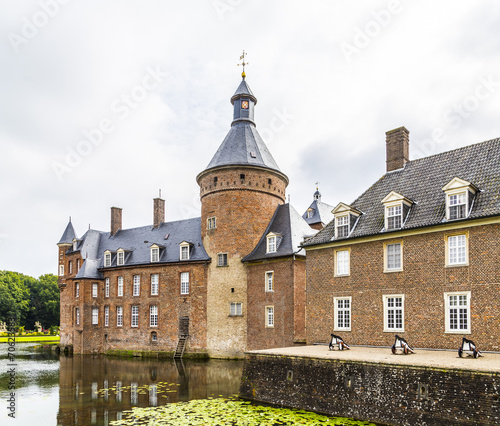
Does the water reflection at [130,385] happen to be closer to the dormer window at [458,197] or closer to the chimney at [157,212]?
the dormer window at [458,197]

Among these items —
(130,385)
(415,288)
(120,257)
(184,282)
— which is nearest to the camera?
(415,288)

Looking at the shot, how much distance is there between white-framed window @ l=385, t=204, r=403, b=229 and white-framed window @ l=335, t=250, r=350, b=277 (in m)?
2.38

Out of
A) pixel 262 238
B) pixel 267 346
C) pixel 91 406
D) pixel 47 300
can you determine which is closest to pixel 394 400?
pixel 91 406

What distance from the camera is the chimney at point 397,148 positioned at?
70.1 feet

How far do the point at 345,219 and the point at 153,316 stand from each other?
19.5 m

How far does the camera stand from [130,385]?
65.1 feet

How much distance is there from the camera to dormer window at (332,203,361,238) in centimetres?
2016

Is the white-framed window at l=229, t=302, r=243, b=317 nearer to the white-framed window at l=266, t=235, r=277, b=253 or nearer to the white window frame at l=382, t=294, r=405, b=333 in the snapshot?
the white-framed window at l=266, t=235, r=277, b=253

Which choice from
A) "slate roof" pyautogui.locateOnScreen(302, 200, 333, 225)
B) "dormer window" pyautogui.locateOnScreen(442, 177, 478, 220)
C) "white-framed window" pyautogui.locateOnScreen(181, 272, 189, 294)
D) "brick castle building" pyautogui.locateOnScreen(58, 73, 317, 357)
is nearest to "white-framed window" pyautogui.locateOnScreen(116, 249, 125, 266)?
"brick castle building" pyautogui.locateOnScreen(58, 73, 317, 357)

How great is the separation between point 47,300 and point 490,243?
7145cm

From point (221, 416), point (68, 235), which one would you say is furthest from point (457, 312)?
point (68, 235)

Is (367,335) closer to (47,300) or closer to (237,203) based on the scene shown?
(237,203)

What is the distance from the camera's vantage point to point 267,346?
90.0ft

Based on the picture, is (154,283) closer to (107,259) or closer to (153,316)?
(153,316)
